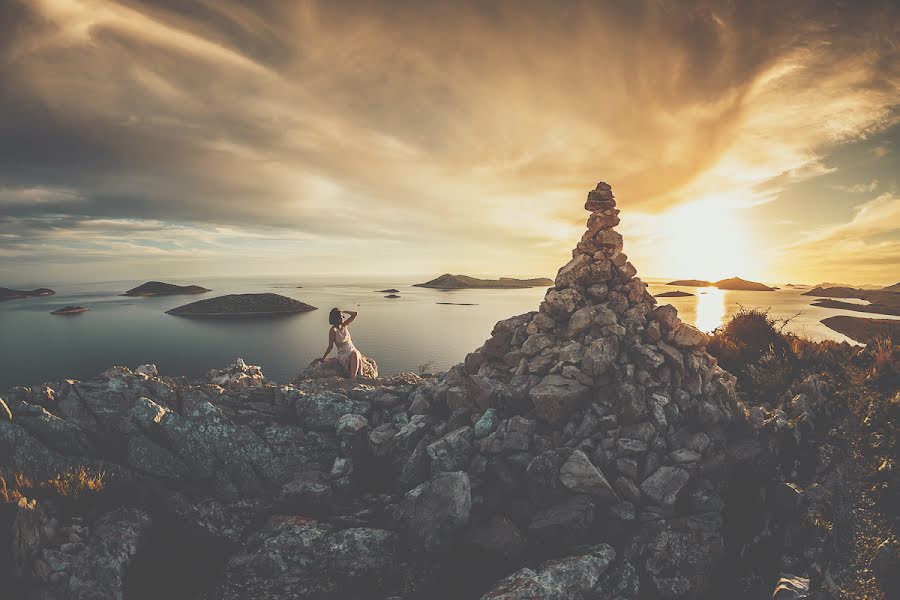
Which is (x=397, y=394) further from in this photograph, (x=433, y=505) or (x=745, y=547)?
(x=745, y=547)

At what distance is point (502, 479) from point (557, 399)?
9.00 feet

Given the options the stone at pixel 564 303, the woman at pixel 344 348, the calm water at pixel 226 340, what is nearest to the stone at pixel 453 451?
the stone at pixel 564 303

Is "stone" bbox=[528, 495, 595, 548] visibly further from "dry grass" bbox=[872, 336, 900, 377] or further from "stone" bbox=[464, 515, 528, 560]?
"dry grass" bbox=[872, 336, 900, 377]

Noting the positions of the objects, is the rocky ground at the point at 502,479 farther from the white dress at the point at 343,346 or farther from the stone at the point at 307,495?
the white dress at the point at 343,346

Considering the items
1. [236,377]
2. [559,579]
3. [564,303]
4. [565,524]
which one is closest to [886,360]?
[564,303]

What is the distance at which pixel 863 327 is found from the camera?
3931 centimetres

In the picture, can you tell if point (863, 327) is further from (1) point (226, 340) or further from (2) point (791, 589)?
(1) point (226, 340)

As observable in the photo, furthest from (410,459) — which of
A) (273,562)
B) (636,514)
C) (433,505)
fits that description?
(636,514)

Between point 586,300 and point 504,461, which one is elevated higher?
point 586,300

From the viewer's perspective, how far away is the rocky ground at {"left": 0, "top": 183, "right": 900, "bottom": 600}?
816 cm

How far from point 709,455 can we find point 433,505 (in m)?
7.75

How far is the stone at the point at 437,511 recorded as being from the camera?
9078 mm

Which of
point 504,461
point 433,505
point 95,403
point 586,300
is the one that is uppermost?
point 586,300

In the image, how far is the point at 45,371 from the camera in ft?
211
